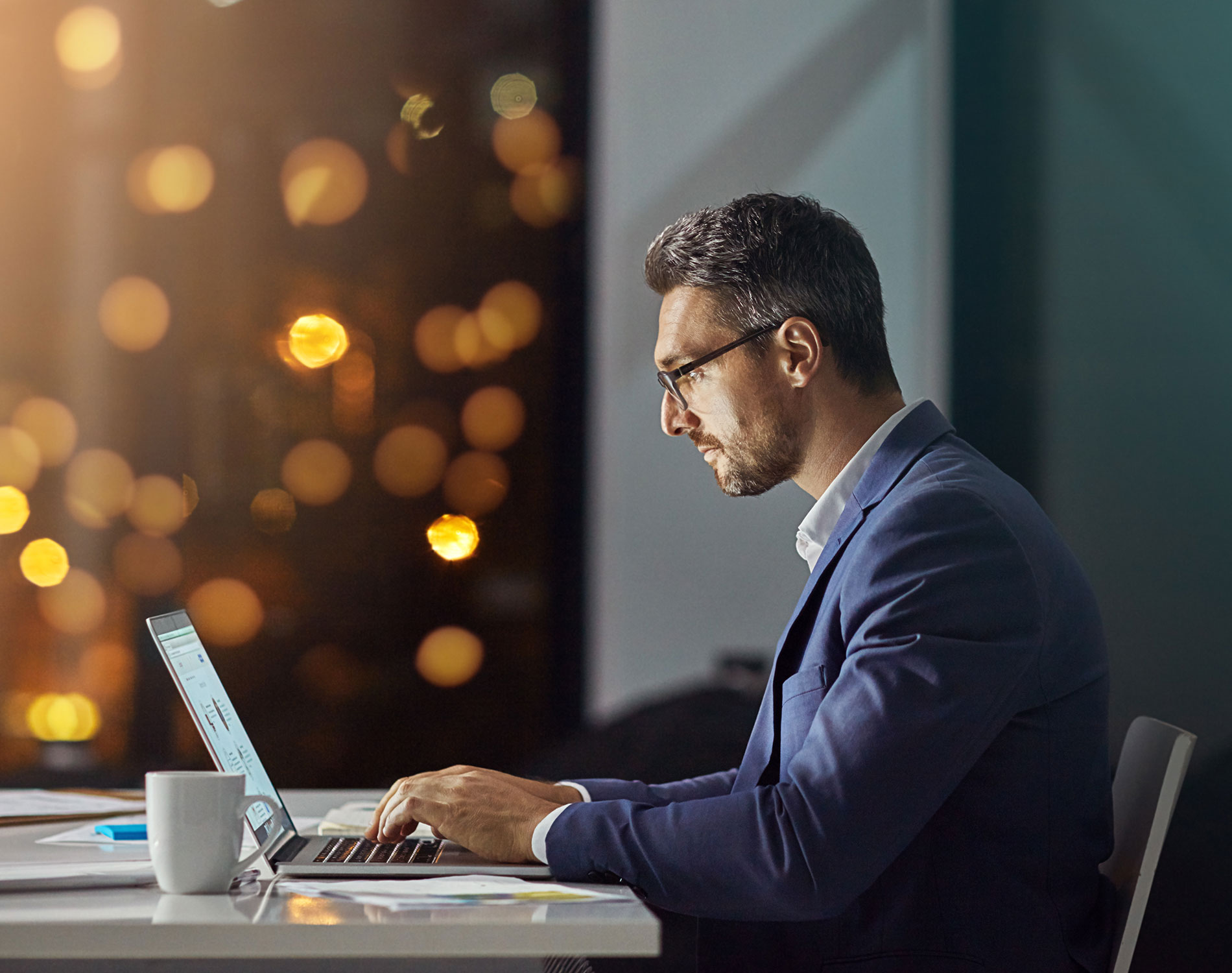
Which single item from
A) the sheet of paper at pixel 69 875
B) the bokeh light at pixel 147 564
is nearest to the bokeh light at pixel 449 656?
the bokeh light at pixel 147 564

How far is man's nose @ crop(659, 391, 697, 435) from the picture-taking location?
1510 mm

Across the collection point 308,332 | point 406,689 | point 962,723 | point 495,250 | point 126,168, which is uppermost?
point 126,168

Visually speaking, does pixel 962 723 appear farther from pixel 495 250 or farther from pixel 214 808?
pixel 495 250

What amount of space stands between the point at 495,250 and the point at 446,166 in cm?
18

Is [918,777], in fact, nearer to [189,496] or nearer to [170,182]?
[189,496]

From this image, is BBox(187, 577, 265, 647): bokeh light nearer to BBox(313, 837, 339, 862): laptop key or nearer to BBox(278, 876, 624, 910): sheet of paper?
BBox(313, 837, 339, 862): laptop key

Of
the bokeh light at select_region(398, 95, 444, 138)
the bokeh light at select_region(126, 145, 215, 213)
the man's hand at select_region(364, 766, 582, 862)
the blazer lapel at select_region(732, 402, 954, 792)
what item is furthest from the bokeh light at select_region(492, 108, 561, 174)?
the man's hand at select_region(364, 766, 582, 862)

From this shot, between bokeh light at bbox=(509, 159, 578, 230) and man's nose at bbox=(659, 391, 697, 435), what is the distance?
757 mm

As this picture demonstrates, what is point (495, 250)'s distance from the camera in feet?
7.02

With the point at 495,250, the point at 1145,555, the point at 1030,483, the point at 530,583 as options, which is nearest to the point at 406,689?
the point at 530,583

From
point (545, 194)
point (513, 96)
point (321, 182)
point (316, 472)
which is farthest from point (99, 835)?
point (513, 96)

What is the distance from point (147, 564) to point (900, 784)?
5.08 ft

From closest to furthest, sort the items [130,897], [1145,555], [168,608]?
[130,897] < [168,608] < [1145,555]

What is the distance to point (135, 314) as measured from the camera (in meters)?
2.07
